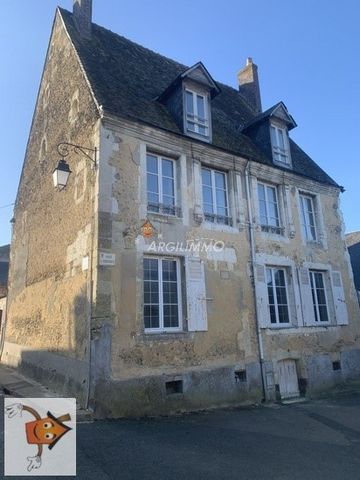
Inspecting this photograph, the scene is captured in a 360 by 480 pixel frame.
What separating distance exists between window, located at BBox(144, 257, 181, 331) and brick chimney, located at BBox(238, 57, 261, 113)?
9.25 meters

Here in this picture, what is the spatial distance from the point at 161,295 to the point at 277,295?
3557mm

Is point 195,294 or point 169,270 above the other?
point 169,270

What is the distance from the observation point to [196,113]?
8.92 meters

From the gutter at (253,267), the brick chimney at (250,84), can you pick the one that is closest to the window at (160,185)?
the gutter at (253,267)

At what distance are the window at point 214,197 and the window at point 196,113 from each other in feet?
3.38

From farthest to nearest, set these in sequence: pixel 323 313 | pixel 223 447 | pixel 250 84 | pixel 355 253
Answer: pixel 355 253 < pixel 250 84 < pixel 323 313 < pixel 223 447

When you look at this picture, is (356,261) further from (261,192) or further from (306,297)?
(261,192)

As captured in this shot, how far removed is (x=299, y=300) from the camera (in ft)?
30.4

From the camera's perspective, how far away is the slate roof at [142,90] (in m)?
8.02

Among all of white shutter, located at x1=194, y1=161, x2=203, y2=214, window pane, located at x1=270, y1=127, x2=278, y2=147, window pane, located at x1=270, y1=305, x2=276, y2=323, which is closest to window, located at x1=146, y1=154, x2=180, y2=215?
white shutter, located at x1=194, y1=161, x2=203, y2=214

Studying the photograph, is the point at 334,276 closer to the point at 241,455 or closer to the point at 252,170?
the point at 252,170

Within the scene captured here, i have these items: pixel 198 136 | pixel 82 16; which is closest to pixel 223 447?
pixel 198 136

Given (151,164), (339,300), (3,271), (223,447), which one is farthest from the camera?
(3,271)

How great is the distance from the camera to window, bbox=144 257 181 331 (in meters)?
6.95
